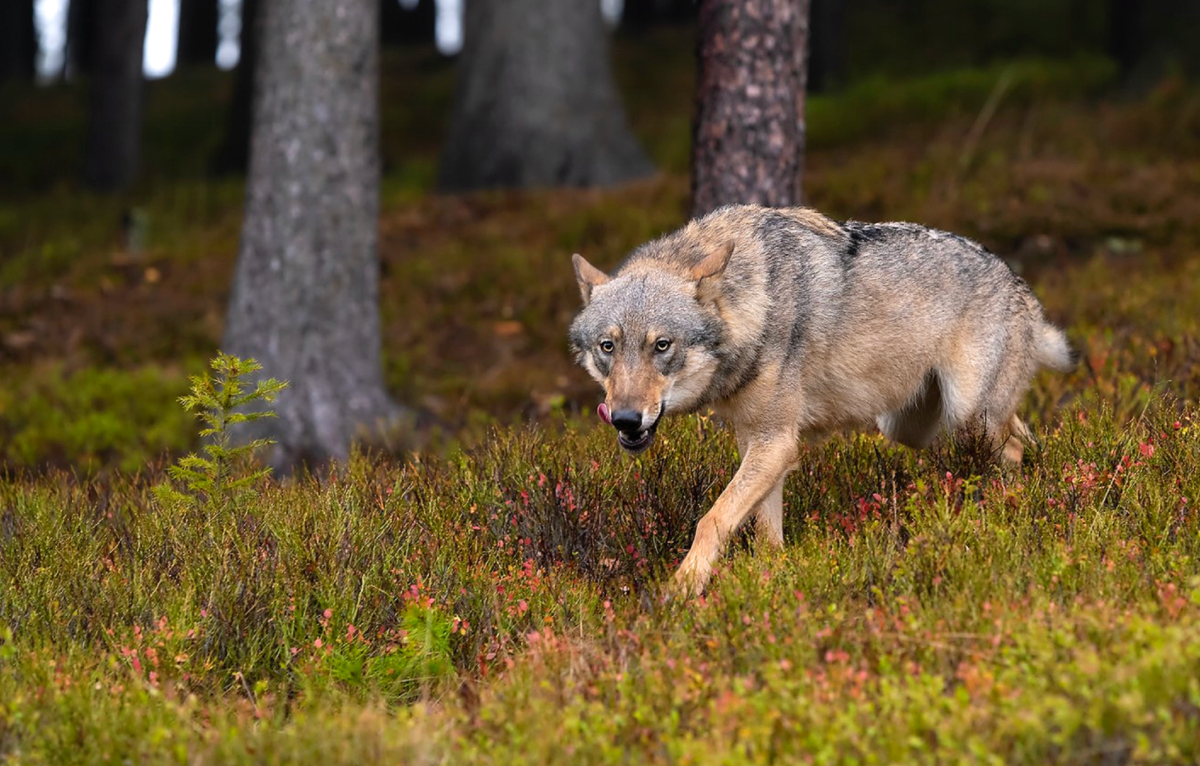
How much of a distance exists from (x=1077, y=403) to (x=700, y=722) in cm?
325

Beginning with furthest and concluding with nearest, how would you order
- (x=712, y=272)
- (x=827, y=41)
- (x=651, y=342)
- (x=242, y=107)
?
(x=827, y=41) < (x=242, y=107) < (x=712, y=272) < (x=651, y=342)

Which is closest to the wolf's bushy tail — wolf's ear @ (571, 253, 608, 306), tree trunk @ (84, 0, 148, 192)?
wolf's ear @ (571, 253, 608, 306)

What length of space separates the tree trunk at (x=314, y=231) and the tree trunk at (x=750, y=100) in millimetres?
2940

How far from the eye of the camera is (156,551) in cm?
512

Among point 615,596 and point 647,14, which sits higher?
point 647,14

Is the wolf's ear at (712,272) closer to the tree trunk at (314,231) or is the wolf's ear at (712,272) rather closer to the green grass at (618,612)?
the green grass at (618,612)

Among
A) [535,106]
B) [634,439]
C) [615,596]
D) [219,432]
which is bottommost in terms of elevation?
[615,596]

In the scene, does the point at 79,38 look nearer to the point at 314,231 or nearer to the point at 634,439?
the point at 314,231

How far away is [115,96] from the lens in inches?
749

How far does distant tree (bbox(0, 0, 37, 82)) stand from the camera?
32.8 metres

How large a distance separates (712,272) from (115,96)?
1647 cm

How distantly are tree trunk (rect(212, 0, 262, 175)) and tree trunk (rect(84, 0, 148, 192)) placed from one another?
143cm

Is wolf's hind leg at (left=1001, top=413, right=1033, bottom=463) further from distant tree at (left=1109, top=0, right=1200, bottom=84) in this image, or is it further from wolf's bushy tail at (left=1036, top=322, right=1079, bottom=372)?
distant tree at (left=1109, top=0, right=1200, bottom=84)

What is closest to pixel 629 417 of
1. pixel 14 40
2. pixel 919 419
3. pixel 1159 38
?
pixel 919 419
